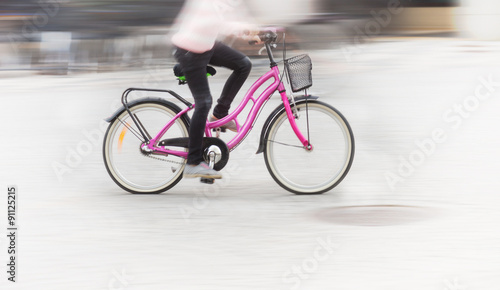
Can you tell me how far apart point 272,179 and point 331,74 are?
7212 millimetres

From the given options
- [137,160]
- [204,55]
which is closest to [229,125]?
[204,55]

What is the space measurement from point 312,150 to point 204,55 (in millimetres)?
1188

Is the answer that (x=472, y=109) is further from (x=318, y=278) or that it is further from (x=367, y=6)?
(x=367, y=6)

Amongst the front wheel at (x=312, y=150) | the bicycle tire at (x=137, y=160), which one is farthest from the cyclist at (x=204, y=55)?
the front wheel at (x=312, y=150)

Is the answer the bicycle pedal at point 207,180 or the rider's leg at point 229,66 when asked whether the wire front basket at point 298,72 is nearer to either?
the rider's leg at point 229,66

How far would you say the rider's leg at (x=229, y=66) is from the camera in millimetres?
7102

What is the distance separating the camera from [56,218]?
670 centimetres

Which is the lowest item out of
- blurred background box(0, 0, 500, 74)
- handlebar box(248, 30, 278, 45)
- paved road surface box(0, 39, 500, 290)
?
paved road surface box(0, 39, 500, 290)

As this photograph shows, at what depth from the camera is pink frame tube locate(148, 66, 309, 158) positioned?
284 inches

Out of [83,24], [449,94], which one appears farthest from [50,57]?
[449,94]

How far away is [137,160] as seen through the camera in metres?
7.48

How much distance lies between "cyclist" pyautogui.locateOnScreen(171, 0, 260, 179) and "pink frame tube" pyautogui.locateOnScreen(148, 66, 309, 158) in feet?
0.29

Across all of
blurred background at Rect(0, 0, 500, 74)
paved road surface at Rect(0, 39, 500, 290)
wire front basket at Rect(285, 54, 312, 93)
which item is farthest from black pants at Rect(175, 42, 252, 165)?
blurred background at Rect(0, 0, 500, 74)

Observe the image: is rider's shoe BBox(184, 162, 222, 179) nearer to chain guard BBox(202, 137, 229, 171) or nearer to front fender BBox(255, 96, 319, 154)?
chain guard BBox(202, 137, 229, 171)
